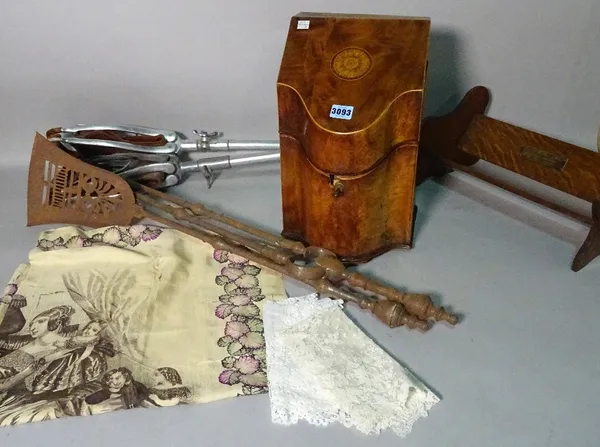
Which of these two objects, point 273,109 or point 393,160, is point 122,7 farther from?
point 393,160

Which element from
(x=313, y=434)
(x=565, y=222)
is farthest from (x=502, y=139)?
(x=313, y=434)

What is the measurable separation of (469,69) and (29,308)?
4.43 feet

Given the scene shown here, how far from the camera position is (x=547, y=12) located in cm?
177

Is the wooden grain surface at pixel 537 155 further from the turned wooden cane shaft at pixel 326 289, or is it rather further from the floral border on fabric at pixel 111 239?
the floral border on fabric at pixel 111 239

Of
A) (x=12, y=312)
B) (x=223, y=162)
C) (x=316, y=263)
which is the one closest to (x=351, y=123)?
(x=316, y=263)

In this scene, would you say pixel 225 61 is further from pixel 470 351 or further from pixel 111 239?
pixel 470 351

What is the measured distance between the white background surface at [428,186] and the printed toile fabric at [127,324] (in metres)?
0.05

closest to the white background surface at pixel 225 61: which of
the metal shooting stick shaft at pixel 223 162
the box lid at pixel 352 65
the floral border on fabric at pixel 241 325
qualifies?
the metal shooting stick shaft at pixel 223 162

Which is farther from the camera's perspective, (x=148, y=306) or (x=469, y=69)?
(x=469, y=69)

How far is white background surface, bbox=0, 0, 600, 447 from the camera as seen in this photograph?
1265 mm

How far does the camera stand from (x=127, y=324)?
4.74ft

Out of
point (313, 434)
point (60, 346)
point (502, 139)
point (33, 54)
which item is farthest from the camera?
point (33, 54)

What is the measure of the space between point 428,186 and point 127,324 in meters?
0.92

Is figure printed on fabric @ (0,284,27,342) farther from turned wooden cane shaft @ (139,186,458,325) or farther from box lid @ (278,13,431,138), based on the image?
box lid @ (278,13,431,138)
